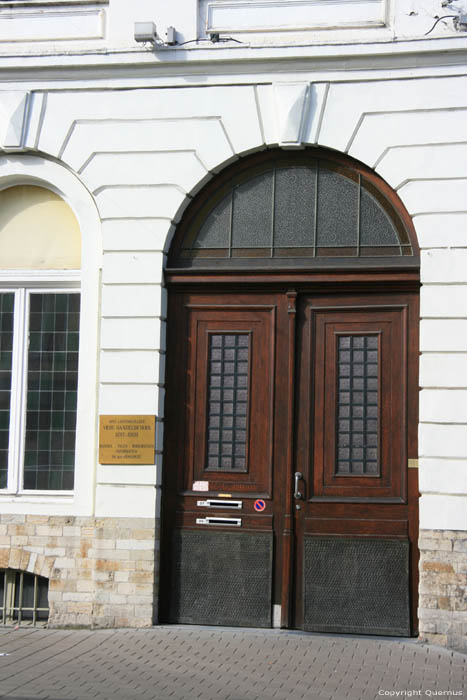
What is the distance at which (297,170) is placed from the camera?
939cm

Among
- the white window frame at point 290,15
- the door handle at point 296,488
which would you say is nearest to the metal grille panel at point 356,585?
the door handle at point 296,488

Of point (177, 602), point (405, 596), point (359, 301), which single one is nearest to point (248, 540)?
point (177, 602)

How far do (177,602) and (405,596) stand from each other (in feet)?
6.91

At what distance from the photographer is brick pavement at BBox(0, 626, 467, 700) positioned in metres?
7.00

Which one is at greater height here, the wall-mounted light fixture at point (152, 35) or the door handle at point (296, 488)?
the wall-mounted light fixture at point (152, 35)

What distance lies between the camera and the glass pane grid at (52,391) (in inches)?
377

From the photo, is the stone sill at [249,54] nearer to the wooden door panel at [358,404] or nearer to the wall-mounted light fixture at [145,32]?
the wall-mounted light fixture at [145,32]

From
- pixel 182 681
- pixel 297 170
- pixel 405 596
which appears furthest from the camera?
pixel 297 170

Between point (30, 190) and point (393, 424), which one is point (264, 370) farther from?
point (30, 190)

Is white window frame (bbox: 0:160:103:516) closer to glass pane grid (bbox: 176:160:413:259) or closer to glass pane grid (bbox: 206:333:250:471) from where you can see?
glass pane grid (bbox: 176:160:413:259)

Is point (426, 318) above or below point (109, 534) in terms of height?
above

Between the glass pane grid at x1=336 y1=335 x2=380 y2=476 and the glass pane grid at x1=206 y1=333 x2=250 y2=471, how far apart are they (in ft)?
2.96

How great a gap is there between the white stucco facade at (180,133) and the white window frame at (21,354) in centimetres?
18

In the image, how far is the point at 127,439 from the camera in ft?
30.1
